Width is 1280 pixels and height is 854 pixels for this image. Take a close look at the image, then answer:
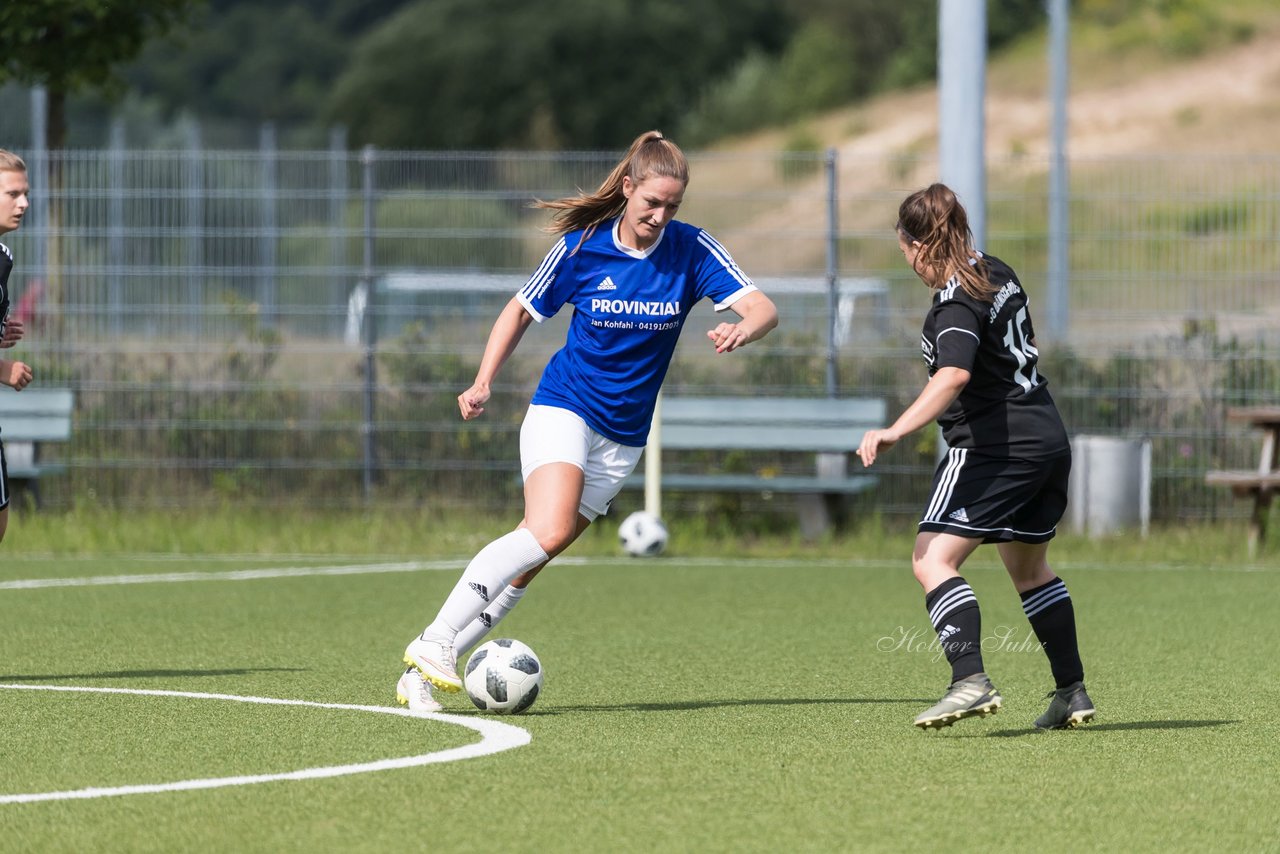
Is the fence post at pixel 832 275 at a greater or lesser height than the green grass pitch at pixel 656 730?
greater

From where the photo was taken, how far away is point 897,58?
6631 cm

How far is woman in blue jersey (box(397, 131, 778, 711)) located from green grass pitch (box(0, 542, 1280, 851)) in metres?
0.43

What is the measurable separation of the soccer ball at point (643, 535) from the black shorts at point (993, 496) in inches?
258

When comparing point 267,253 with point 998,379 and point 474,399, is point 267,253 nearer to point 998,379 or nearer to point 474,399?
point 474,399

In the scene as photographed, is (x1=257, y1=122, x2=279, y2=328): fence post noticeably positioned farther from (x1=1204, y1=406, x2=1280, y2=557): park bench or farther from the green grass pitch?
(x1=1204, y1=406, x2=1280, y2=557): park bench

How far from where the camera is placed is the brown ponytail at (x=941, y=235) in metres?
6.37

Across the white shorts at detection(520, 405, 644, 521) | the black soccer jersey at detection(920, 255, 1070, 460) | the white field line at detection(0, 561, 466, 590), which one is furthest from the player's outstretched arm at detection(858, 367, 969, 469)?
the white field line at detection(0, 561, 466, 590)

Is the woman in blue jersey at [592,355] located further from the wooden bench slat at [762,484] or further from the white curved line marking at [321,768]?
the wooden bench slat at [762,484]

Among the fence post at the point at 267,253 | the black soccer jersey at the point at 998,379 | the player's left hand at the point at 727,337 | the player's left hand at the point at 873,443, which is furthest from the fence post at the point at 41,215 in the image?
the player's left hand at the point at 873,443

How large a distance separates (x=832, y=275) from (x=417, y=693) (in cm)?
783

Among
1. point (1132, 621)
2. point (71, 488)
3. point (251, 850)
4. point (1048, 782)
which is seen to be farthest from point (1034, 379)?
point (71, 488)

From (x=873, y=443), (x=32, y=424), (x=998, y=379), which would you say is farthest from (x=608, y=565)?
(x=873, y=443)

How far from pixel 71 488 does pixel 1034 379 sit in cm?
966

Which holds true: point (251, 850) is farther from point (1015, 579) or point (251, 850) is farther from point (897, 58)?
point (897, 58)
